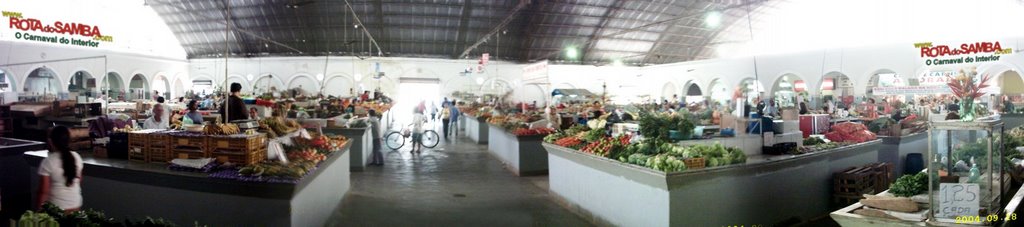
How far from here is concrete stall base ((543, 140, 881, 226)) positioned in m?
4.86

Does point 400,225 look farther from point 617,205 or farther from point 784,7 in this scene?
point 784,7

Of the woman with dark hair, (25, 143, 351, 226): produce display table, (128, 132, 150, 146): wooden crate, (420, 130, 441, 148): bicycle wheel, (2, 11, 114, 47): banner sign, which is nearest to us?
the woman with dark hair

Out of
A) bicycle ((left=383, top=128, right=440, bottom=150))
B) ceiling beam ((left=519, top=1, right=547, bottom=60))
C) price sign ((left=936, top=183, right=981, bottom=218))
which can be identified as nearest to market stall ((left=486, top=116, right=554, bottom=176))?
bicycle ((left=383, top=128, right=440, bottom=150))

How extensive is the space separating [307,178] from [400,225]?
4.21 ft

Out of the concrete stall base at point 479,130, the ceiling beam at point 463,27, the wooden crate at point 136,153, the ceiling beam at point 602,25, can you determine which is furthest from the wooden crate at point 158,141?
the ceiling beam at point 602,25

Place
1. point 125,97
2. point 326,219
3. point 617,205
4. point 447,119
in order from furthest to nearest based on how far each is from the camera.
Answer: point 125,97 → point 447,119 → point 326,219 → point 617,205

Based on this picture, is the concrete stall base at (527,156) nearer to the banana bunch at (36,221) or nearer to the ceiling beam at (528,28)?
the banana bunch at (36,221)

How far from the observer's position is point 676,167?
4.88 metres

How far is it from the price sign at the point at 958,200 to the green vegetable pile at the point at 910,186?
799mm

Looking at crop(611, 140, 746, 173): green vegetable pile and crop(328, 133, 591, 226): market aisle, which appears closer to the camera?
Answer: crop(611, 140, 746, 173): green vegetable pile

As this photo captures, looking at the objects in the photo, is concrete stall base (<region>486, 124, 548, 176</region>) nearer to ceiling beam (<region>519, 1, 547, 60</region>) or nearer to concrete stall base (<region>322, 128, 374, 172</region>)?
concrete stall base (<region>322, 128, 374, 172</region>)

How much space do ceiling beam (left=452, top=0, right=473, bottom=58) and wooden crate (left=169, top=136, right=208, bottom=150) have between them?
21832mm

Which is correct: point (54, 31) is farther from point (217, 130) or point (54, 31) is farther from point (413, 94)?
point (413, 94)

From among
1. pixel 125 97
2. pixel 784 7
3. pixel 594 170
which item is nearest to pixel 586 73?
pixel 784 7
